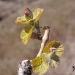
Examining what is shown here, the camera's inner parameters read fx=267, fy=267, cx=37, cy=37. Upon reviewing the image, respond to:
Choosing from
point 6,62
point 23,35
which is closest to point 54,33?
point 6,62

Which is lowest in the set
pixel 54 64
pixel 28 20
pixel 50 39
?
pixel 54 64

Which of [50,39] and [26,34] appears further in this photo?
[50,39]

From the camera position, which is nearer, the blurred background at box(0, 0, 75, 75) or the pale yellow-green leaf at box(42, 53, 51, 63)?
the pale yellow-green leaf at box(42, 53, 51, 63)

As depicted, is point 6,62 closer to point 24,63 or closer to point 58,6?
point 58,6

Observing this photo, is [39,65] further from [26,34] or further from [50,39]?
[50,39]

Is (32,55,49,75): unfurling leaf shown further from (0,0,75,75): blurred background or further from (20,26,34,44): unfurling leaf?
(0,0,75,75): blurred background

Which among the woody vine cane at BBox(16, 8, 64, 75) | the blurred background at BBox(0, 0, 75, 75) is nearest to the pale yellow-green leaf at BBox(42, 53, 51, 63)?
the woody vine cane at BBox(16, 8, 64, 75)

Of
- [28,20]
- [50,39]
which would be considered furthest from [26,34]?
[50,39]

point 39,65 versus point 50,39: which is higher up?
point 50,39
